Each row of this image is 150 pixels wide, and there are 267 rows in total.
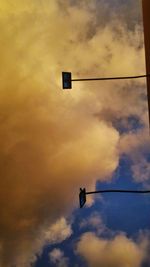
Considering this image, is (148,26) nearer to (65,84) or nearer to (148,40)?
(148,40)

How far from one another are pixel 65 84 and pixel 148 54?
3397 mm

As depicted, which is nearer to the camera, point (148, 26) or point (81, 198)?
point (81, 198)

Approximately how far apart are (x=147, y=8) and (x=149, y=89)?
2266 mm

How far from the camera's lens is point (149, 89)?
1308 cm

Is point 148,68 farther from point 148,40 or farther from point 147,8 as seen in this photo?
point 147,8

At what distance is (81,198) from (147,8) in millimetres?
5913

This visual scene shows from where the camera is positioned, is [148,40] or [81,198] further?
[148,40]

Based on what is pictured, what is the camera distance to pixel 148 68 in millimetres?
12930

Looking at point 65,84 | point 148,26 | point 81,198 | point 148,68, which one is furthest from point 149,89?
point 81,198

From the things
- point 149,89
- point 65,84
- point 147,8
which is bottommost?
point 65,84

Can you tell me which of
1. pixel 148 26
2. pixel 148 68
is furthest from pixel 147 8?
pixel 148 68

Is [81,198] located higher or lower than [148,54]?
lower

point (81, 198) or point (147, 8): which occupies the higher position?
point (147, 8)

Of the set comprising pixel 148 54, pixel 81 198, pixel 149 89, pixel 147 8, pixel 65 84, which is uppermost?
pixel 147 8
